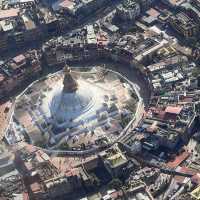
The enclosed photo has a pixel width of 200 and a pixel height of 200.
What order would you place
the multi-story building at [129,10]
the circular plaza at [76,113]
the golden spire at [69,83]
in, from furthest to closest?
the multi-story building at [129,10] → the golden spire at [69,83] → the circular plaza at [76,113]

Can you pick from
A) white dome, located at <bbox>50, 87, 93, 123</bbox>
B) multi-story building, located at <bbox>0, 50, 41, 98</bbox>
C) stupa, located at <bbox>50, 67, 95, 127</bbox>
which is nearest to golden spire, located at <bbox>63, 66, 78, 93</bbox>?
stupa, located at <bbox>50, 67, 95, 127</bbox>

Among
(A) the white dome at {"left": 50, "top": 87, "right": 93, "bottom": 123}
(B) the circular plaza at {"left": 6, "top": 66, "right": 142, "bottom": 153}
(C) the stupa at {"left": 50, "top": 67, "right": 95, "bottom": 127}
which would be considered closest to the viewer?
(B) the circular plaza at {"left": 6, "top": 66, "right": 142, "bottom": 153}

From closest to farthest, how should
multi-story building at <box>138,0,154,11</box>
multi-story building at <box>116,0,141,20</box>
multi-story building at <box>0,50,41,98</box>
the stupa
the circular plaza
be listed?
1. the circular plaza
2. the stupa
3. multi-story building at <box>0,50,41,98</box>
4. multi-story building at <box>116,0,141,20</box>
5. multi-story building at <box>138,0,154,11</box>

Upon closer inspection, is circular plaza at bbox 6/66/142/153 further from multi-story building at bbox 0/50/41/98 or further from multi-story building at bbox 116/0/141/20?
multi-story building at bbox 116/0/141/20

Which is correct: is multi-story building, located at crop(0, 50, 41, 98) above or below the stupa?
above

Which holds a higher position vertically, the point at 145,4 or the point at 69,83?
the point at 145,4

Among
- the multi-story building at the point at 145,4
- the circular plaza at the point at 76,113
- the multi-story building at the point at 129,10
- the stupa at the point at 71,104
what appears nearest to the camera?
the circular plaza at the point at 76,113

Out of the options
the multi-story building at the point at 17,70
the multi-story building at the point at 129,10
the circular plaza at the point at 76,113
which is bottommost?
the circular plaza at the point at 76,113

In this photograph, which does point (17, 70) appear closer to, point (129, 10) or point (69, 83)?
point (69, 83)

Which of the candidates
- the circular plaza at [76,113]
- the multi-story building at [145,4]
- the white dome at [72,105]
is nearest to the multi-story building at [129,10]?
the multi-story building at [145,4]

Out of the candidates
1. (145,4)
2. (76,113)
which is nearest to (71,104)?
(76,113)

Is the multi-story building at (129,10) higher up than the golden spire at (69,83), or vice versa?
the multi-story building at (129,10)

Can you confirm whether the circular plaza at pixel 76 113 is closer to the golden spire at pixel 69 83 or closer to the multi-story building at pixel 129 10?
the golden spire at pixel 69 83
